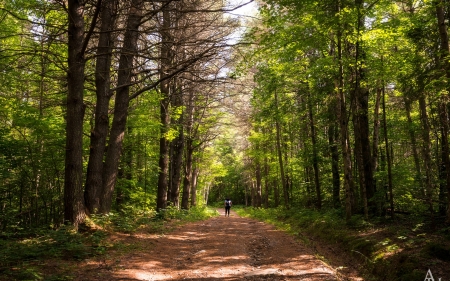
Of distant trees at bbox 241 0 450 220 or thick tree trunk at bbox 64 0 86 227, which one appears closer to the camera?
thick tree trunk at bbox 64 0 86 227

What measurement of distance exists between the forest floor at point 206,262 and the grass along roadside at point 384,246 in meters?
0.55

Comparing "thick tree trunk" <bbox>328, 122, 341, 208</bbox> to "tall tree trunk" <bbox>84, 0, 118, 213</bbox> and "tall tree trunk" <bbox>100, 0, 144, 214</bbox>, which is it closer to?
"tall tree trunk" <bbox>100, 0, 144, 214</bbox>

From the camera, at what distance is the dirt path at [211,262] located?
583 centimetres

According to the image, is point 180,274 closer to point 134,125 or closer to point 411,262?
point 411,262

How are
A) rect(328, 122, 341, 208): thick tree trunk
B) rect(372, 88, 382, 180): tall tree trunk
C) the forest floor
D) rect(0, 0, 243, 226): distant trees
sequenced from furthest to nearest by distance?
1. rect(328, 122, 341, 208): thick tree trunk
2. rect(372, 88, 382, 180): tall tree trunk
3. rect(0, 0, 243, 226): distant trees
4. the forest floor

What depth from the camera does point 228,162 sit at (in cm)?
5722

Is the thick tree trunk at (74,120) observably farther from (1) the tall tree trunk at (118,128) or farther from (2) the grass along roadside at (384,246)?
(2) the grass along roadside at (384,246)

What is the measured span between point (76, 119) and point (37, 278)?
3878 mm

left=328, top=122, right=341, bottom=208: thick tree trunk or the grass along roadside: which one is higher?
left=328, top=122, right=341, bottom=208: thick tree trunk

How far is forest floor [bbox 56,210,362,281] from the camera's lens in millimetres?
5820

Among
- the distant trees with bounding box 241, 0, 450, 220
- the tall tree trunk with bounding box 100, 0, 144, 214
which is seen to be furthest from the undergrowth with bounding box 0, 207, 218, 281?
the distant trees with bounding box 241, 0, 450, 220

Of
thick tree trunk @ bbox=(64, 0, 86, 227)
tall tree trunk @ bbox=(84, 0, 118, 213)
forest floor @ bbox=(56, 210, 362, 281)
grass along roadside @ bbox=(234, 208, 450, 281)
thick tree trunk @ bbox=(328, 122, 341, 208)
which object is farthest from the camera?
thick tree trunk @ bbox=(328, 122, 341, 208)

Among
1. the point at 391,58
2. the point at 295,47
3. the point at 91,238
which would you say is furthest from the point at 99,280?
the point at 391,58

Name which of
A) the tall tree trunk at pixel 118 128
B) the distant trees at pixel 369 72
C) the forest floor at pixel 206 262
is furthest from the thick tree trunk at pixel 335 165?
the tall tree trunk at pixel 118 128
